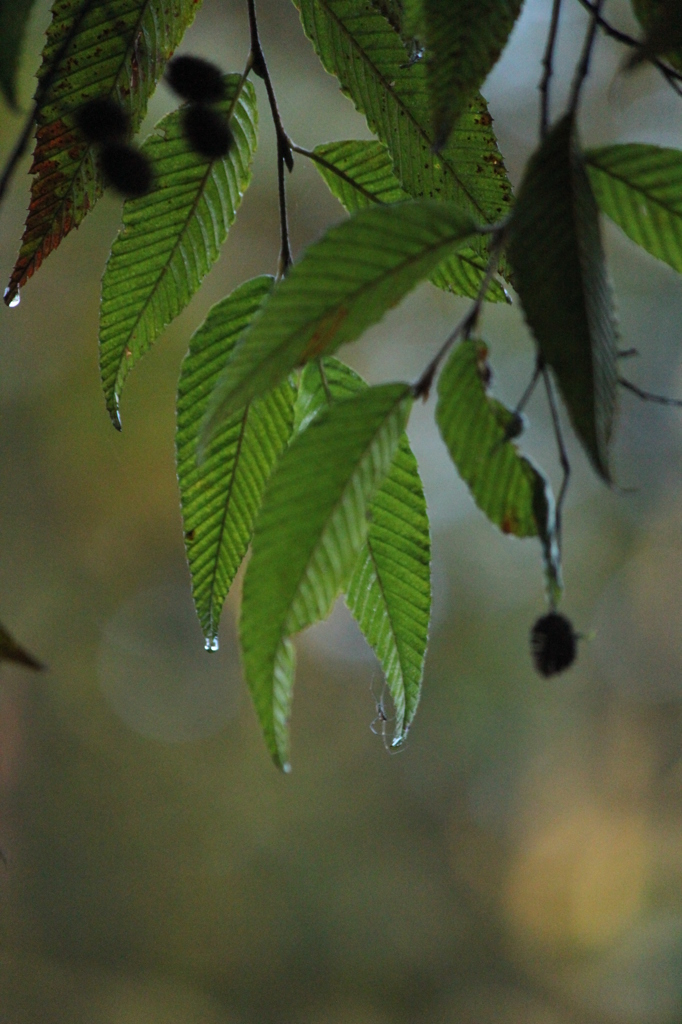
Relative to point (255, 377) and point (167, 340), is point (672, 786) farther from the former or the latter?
point (255, 377)

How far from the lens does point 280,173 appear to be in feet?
2.08

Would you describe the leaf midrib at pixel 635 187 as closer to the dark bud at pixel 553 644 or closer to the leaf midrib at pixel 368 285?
the leaf midrib at pixel 368 285

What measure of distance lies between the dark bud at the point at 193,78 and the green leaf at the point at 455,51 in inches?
8.0

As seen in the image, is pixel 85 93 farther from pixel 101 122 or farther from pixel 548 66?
pixel 548 66

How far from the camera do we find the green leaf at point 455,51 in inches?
17.3

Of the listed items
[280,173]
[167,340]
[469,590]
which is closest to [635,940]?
[469,590]

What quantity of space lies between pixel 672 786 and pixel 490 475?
741 cm

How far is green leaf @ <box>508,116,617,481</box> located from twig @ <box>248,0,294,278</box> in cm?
25

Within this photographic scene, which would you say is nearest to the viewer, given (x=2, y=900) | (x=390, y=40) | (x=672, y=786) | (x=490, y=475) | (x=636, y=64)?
(x=636, y=64)

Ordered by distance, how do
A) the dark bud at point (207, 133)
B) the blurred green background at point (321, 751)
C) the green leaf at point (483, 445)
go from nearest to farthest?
the green leaf at point (483, 445)
the dark bud at point (207, 133)
the blurred green background at point (321, 751)

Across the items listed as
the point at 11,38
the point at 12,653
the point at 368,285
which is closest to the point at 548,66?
the point at 368,285

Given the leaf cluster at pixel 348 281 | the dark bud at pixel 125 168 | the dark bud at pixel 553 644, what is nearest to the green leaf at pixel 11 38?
the leaf cluster at pixel 348 281

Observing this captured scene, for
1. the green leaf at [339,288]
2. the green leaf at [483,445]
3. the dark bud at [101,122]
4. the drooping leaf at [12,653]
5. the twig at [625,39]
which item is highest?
the twig at [625,39]

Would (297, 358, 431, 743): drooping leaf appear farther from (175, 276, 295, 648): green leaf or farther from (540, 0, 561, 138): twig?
(540, 0, 561, 138): twig
